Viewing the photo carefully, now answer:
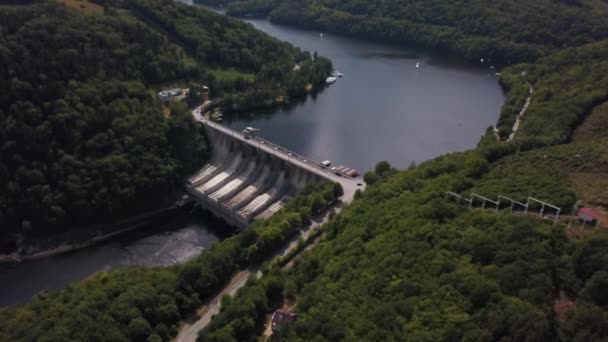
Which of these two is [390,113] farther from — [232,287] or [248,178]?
[232,287]

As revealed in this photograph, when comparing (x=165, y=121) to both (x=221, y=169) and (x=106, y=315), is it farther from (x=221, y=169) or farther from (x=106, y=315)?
(x=106, y=315)

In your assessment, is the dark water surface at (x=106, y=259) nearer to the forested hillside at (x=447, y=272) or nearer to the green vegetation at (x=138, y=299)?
the green vegetation at (x=138, y=299)

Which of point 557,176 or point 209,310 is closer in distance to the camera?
point 209,310

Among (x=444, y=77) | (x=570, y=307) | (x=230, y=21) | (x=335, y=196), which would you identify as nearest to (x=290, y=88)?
(x=230, y=21)

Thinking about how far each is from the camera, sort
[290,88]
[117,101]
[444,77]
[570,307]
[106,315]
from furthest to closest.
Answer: [444,77], [290,88], [117,101], [106,315], [570,307]

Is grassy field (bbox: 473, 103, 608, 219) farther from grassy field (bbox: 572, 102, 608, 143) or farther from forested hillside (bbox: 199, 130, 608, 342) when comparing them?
grassy field (bbox: 572, 102, 608, 143)

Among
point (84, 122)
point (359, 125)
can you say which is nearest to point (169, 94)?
point (84, 122)
